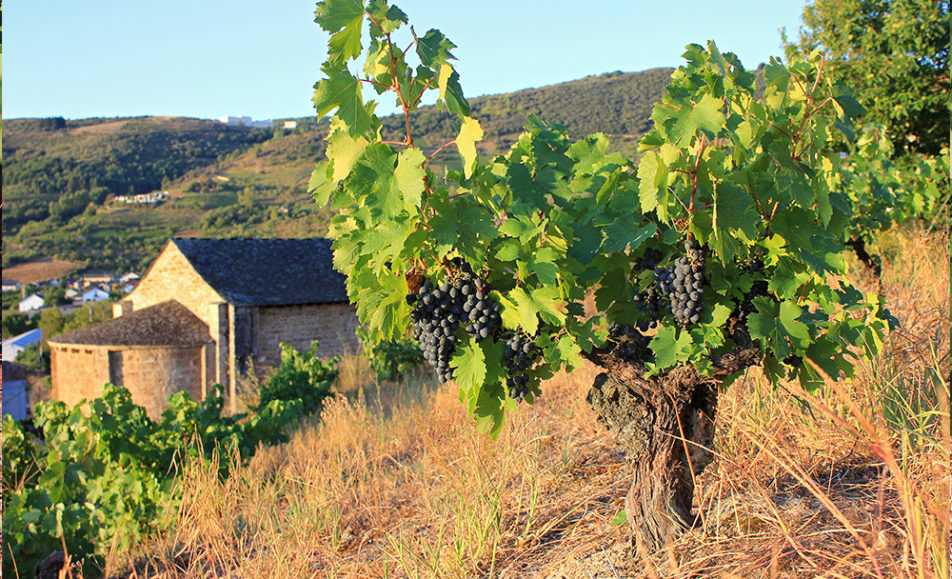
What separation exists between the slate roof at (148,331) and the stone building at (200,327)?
0.11ft

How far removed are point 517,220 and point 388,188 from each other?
1.90 ft

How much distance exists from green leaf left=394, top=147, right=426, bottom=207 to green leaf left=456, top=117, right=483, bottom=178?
0.15m

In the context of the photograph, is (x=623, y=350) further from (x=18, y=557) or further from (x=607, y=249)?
(x=18, y=557)

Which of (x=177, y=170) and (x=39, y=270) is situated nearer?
(x=39, y=270)

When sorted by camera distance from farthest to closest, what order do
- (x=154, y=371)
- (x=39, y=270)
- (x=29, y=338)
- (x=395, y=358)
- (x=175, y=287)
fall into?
1. (x=39, y=270)
2. (x=29, y=338)
3. (x=175, y=287)
4. (x=154, y=371)
5. (x=395, y=358)

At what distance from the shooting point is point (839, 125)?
273cm

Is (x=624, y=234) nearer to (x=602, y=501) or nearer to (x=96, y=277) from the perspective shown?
(x=602, y=501)

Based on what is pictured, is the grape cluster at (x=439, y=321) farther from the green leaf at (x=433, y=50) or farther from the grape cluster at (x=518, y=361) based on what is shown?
the green leaf at (x=433, y=50)

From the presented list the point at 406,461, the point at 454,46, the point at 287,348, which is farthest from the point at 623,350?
the point at 287,348

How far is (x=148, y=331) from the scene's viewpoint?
2305cm

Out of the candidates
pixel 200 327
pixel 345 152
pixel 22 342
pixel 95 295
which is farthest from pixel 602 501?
pixel 22 342

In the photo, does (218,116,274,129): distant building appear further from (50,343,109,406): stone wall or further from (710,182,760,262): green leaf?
(710,182,760,262): green leaf

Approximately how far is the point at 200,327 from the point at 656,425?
2375cm

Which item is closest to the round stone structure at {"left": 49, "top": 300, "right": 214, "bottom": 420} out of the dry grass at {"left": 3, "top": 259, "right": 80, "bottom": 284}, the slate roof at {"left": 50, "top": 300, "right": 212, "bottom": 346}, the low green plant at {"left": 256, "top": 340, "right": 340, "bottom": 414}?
the slate roof at {"left": 50, "top": 300, "right": 212, "bottom": 346}
